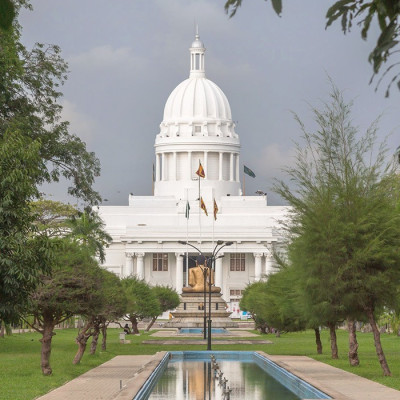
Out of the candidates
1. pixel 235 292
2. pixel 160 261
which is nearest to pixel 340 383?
pixel 235 292

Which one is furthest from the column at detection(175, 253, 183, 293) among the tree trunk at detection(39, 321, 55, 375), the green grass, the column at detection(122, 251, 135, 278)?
the tree trunk at detection(39, 321, 55, 375)

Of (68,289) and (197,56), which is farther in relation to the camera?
(197,56)

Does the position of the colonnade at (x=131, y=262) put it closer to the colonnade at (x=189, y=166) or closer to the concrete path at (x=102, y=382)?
the colonnade at (x=189, y=166)

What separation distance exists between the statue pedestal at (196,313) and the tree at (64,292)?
1869 inches

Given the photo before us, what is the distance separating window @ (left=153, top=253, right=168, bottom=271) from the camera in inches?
4983

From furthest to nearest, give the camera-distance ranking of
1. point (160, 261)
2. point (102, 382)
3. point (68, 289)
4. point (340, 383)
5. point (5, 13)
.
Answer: point (160, 261) < point (68, 289) < point (102, 382) < point (340, 383) < point (5, 13)

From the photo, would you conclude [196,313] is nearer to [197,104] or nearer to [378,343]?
[378,343]

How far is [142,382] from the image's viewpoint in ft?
79.8

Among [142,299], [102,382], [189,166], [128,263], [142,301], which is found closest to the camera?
[102,382]

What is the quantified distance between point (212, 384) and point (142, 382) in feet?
10.2

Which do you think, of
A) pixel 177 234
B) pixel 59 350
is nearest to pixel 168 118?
pixel 177 234

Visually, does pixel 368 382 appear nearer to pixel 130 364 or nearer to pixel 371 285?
pixel 371 285

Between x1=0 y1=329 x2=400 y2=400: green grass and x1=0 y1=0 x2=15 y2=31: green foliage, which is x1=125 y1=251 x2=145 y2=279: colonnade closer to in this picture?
x1=0 y1=329 x2=400 y2=400: green grass

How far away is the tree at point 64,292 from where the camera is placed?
2722cm
